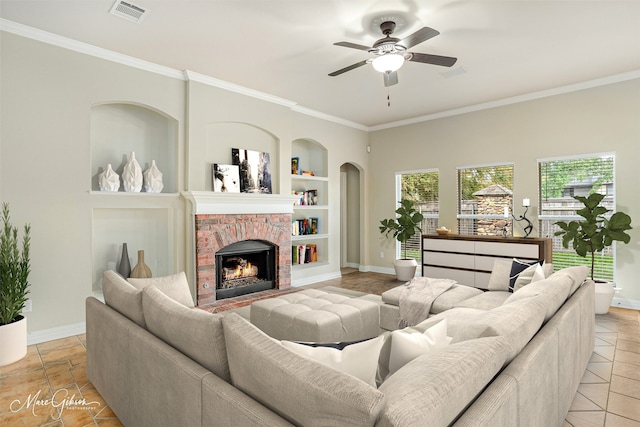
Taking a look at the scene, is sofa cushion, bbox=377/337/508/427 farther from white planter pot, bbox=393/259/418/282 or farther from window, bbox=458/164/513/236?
white planter pot, bbox=393/259/418/282

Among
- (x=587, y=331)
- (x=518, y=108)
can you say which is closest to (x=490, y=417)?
(x=587, y=331)

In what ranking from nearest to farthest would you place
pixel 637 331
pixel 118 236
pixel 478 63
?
1. pixel 637 331
2. pixel 478 63
3. pixel 118 236

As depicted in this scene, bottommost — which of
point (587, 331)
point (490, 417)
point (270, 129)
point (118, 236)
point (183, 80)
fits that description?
point (587, 331)

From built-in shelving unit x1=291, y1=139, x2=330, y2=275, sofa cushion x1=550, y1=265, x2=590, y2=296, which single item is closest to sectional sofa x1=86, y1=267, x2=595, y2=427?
sofa cushion x1=550, y1=265, x2=590, y2=296

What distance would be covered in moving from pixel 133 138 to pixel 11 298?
2308 millimetres

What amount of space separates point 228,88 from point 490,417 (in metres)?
4.83

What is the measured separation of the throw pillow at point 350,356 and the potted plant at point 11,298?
3023 millimetres

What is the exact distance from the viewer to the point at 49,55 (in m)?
3.56

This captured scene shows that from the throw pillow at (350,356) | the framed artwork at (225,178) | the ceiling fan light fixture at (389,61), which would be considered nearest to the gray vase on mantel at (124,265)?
the framed artwork at (225,178)

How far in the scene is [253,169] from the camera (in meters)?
5.35

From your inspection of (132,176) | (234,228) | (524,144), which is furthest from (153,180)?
(524,144)

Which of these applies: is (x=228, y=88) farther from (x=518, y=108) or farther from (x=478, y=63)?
(x=518, y=108)

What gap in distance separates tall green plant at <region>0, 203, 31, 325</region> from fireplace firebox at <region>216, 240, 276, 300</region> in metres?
2.13

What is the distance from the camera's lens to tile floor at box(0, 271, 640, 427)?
2.20 meters
